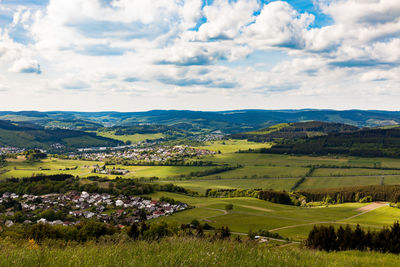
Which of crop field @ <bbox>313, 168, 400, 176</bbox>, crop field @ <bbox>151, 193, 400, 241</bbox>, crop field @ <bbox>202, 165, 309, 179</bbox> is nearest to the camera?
crop field @ <bbox>151, 193, 400, 241</bbox>

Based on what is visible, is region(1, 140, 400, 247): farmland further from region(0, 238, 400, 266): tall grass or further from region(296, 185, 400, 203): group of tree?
region(0, 238, 400, 266): tall grass

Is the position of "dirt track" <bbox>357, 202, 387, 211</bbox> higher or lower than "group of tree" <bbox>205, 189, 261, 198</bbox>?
higher

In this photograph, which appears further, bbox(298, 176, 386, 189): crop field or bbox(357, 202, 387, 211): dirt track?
bbox(298, 176, 386, 189): crop field

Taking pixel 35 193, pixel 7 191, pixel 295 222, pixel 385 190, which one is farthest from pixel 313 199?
pixel 7 191

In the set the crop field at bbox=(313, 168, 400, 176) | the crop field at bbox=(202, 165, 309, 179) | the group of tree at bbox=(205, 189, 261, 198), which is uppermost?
the crop field at bbox=(313, 168, 400, 176)

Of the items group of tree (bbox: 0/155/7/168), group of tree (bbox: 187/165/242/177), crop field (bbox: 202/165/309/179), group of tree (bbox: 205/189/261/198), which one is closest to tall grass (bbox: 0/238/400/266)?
group of tree (bbox: 205/189/261/198)

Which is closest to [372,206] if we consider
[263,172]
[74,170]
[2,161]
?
[263,172]

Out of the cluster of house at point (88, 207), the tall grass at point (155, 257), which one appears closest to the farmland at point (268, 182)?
the cluster of house at point (88, 207)
